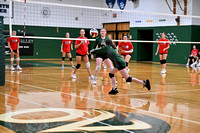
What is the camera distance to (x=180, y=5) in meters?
20.4

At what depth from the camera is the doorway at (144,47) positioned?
79.3ft

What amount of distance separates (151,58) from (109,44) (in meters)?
18.1

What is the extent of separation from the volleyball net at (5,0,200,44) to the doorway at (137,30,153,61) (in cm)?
18

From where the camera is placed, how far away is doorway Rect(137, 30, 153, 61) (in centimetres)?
2416

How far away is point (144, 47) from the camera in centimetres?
2425

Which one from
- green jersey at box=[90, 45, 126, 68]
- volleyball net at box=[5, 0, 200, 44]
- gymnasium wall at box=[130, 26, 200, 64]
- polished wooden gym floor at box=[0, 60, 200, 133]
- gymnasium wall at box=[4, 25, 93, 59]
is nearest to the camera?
polished wooden gym floor at box=[0, 60, 200, 133]

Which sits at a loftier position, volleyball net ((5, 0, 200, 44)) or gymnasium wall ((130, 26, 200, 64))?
volleyball net ((5, 0, 200, 44))

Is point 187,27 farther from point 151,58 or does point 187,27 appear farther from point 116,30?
point 116,30

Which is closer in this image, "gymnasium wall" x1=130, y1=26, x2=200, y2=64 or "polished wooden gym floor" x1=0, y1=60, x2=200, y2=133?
"polished wooden gym floor" x1=0, y1=60, x2=200, y2=133

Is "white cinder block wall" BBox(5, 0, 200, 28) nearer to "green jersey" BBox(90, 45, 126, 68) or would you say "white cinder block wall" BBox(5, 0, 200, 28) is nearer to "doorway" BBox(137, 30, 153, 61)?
"doorway" BBox(137, 30, 153, 61)

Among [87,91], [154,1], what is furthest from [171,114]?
[154,1]

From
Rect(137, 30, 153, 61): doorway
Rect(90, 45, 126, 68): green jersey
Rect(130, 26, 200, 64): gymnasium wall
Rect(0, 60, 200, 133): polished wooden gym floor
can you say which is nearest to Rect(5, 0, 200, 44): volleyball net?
Rect(130, 26, 200, 64): gymnasium wall

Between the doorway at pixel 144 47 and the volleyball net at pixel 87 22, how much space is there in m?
0.18

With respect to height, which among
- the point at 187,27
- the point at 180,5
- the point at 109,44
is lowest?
the point at 109,44
